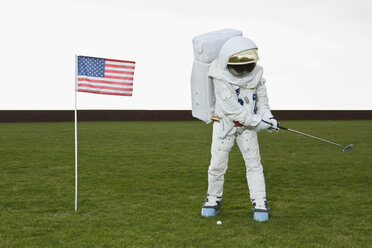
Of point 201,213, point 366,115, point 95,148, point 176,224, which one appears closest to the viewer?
point 176,224

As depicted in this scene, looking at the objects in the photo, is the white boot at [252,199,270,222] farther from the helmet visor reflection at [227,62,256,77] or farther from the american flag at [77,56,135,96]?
Answer: the american flag at [77,56,135,96]

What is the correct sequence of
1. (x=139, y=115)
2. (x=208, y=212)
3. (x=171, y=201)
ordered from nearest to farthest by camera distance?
1. (x=208, y=212)
2. (x=171, y=201)
3. (x=139, y=115)

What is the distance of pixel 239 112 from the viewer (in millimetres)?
5227

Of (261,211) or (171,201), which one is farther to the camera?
(171,201)

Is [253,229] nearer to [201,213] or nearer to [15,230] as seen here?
[201,213]

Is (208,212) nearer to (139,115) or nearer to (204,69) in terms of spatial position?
(204,69)

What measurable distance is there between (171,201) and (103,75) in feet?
6.46

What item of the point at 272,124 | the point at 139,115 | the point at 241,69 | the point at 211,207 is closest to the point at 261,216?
the point at 211,207

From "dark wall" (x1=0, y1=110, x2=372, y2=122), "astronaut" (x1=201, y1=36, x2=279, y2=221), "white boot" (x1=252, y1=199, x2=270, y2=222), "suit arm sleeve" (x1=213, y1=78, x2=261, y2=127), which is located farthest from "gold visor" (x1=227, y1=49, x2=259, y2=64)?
"dark wall" (x1=0, y1=110, x2=372, y2=122)

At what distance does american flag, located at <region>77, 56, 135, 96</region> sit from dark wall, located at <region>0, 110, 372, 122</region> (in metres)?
25.7

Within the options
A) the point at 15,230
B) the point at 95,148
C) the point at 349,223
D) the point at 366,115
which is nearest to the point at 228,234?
the point at 349,223

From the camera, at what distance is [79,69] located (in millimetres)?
6082

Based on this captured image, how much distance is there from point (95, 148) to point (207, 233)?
29.9 feet

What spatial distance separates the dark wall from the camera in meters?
30.7
